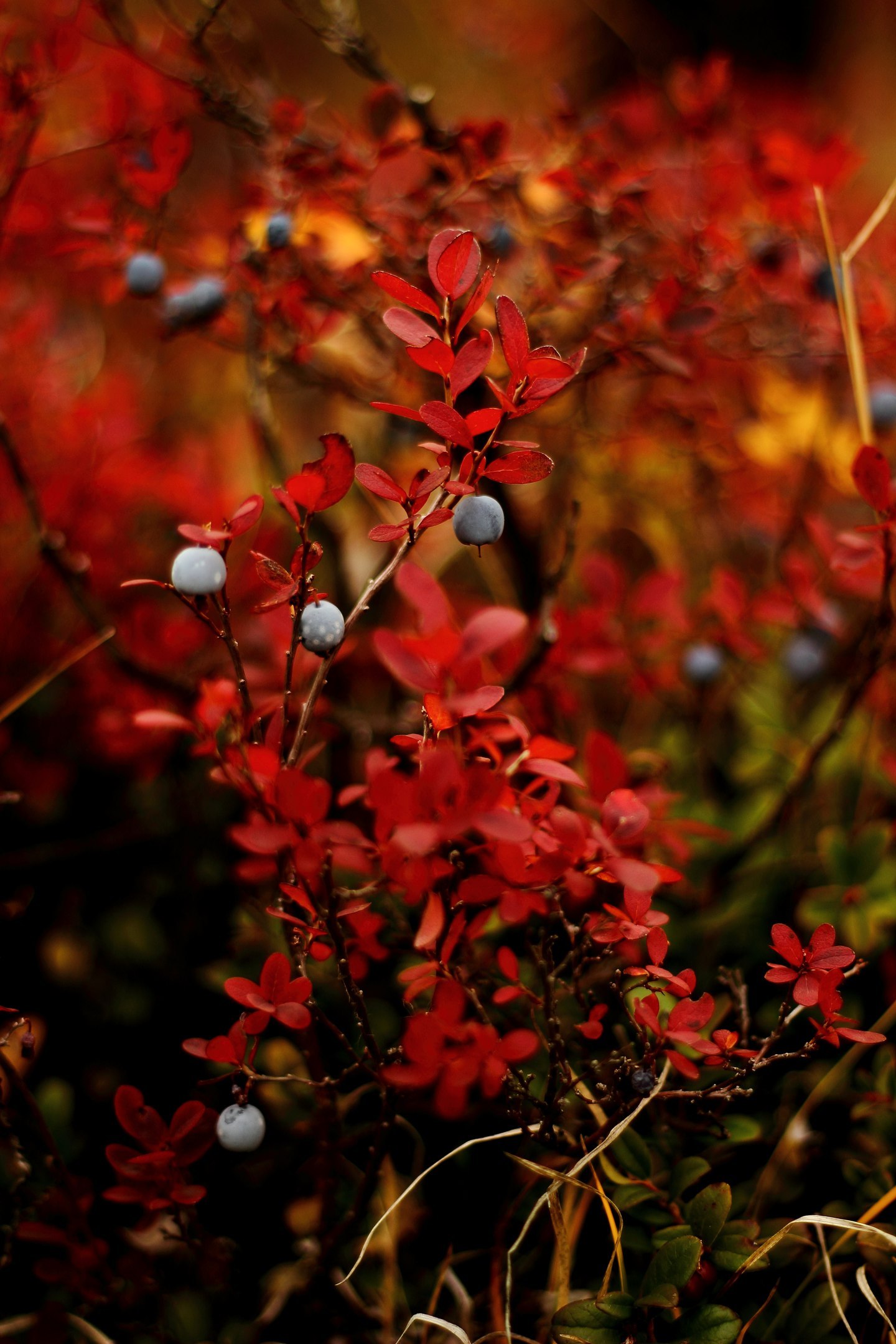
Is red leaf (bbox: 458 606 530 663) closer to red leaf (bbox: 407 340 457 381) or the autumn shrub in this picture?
the autumn shrub

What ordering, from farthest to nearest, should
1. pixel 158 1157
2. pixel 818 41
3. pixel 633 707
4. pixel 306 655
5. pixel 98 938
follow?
1. pixel 818 41
2. pixel 633 707
3. pixel 98 938
4. pixel 306 655
5. pixel 158 1157

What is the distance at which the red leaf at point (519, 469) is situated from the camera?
55 centimetres

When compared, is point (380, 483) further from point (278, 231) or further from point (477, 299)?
point (278, 231)

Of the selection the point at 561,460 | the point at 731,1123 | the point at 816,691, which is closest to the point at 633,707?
the point at 816,691

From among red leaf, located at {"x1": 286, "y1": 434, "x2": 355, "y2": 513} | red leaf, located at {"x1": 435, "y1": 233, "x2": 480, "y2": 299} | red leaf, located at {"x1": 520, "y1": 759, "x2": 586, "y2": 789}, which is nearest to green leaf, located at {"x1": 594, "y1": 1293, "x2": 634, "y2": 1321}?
red leaf, located at {"x1": 520, "y1": 759, "x2": 586, "y2": 789}

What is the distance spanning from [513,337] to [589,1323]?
26.5 inches

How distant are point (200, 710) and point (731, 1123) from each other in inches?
21.8

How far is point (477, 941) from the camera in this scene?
33.9 inches

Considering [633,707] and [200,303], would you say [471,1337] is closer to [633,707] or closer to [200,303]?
[633,707]

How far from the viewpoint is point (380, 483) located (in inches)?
22.3

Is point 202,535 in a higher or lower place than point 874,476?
lower

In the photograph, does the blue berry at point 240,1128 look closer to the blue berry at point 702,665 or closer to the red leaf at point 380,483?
the red leaf at point 380,483

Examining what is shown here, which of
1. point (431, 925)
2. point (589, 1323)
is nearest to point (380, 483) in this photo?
point (431, 925)

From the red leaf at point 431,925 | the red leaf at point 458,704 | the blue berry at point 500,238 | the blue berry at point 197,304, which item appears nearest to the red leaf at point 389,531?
the red leaf at point 458,704
